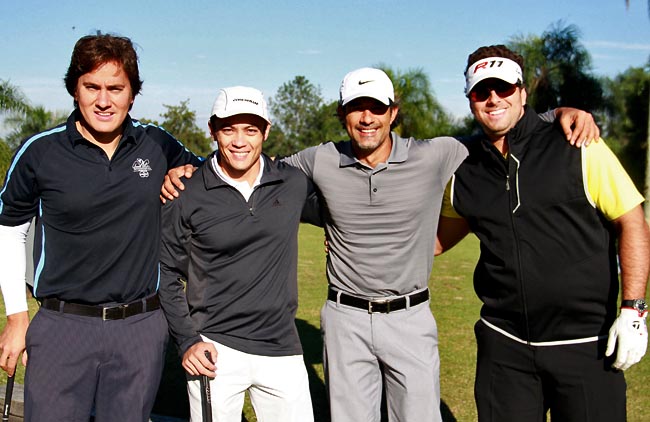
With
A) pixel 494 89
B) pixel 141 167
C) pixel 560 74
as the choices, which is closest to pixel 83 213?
pixel 141 167

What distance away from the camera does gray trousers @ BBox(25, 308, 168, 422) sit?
11.7ft

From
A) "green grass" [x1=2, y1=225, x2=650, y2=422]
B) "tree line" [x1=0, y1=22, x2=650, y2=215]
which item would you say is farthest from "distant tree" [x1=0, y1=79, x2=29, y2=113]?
"green grass" [x1=2, y1=225, x2=650, y2=422]

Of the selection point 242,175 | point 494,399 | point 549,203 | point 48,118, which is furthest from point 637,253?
point 48,118

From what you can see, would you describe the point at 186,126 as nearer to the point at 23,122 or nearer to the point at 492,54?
the point at 23,122

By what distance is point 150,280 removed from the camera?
3758mm

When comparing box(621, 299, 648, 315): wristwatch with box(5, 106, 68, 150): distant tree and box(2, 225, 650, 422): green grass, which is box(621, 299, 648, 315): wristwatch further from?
box(5, 106, 68, 150): distant tree

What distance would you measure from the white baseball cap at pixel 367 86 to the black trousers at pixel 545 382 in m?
1.46

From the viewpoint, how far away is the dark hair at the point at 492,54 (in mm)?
3893

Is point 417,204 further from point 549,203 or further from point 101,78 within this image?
point 101,78

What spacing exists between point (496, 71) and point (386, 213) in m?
1.00

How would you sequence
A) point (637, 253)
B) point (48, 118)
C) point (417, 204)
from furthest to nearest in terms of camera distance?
1. point (48, 118)
2. point (417, 204)
3. point (637, 253)

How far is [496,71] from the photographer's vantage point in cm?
371

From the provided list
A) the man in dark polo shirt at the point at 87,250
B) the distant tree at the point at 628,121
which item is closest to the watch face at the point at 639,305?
the man in dark polo shirt at the point at 87,250

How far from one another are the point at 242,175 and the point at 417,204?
1.04m
